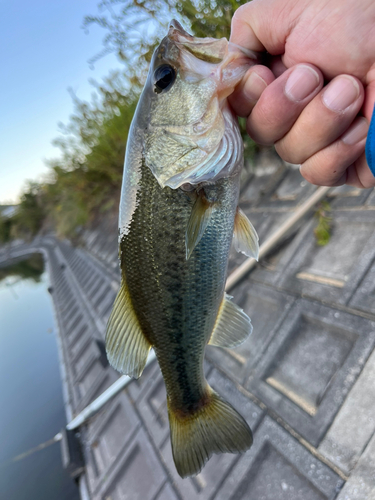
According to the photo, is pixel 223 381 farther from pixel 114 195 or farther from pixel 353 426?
pixel 114 195

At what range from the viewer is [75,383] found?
4.42 m

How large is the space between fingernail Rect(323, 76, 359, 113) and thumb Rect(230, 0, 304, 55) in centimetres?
27

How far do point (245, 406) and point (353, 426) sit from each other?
0.76m

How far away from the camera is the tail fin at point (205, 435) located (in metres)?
1.24

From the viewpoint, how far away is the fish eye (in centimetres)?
109

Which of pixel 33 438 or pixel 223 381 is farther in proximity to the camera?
pixel 33 438

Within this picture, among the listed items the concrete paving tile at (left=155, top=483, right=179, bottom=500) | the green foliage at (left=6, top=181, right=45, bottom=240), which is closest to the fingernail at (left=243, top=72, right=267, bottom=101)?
the concrete paving tile at (left=155, top=483, right=179, bottom=500)

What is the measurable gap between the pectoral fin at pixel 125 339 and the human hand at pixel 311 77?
0.88 meters

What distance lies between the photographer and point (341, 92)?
0.95m

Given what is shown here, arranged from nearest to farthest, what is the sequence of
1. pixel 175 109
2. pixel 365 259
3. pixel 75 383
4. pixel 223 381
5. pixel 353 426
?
pixel 175 109 → pixel 353 426 → pixel 365 259 → pixel 223 381 → pixel 75 383

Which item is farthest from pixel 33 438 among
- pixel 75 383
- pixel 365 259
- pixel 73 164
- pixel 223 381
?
pixel 73 164

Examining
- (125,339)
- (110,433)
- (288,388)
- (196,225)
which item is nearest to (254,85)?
(196,225)

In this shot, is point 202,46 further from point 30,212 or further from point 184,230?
point 30,212

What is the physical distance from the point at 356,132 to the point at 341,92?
20 centimetres
